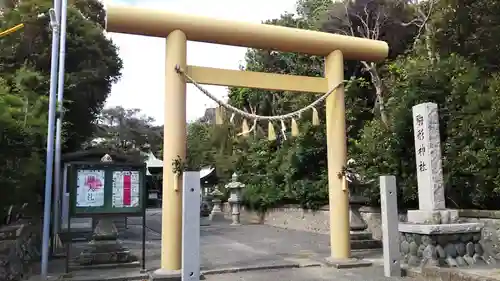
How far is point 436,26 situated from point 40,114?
30.5ft

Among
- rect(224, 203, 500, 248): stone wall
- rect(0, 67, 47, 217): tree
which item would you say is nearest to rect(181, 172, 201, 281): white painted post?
rect(0, 67, 47, 217): tree

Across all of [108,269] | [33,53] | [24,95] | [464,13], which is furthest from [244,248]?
[33,53]

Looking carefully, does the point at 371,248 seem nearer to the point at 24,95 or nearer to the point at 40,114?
the point at 40,114

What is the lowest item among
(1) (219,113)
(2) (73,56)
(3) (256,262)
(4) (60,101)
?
(3) (256,262)

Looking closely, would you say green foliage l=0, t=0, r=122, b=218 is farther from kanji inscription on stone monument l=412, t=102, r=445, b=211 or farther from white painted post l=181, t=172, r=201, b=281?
kanji inscription on stone monument l=412, t=102, r=445, b=211

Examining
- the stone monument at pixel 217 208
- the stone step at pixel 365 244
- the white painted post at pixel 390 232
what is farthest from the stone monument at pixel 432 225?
the stone monument at pixel 217 208

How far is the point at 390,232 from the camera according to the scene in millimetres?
7582

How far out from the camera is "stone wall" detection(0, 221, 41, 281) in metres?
7.55

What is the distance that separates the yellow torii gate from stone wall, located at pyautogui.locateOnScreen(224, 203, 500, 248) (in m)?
2.58

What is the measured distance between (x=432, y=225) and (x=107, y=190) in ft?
18.8

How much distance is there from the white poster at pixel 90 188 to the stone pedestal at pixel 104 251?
1.16 metres

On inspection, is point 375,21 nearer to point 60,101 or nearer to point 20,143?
point 60,101

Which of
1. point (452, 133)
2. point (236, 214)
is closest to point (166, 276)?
point (452, 133)

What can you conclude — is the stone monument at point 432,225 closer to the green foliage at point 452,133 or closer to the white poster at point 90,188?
the green foliage at point 452,133
